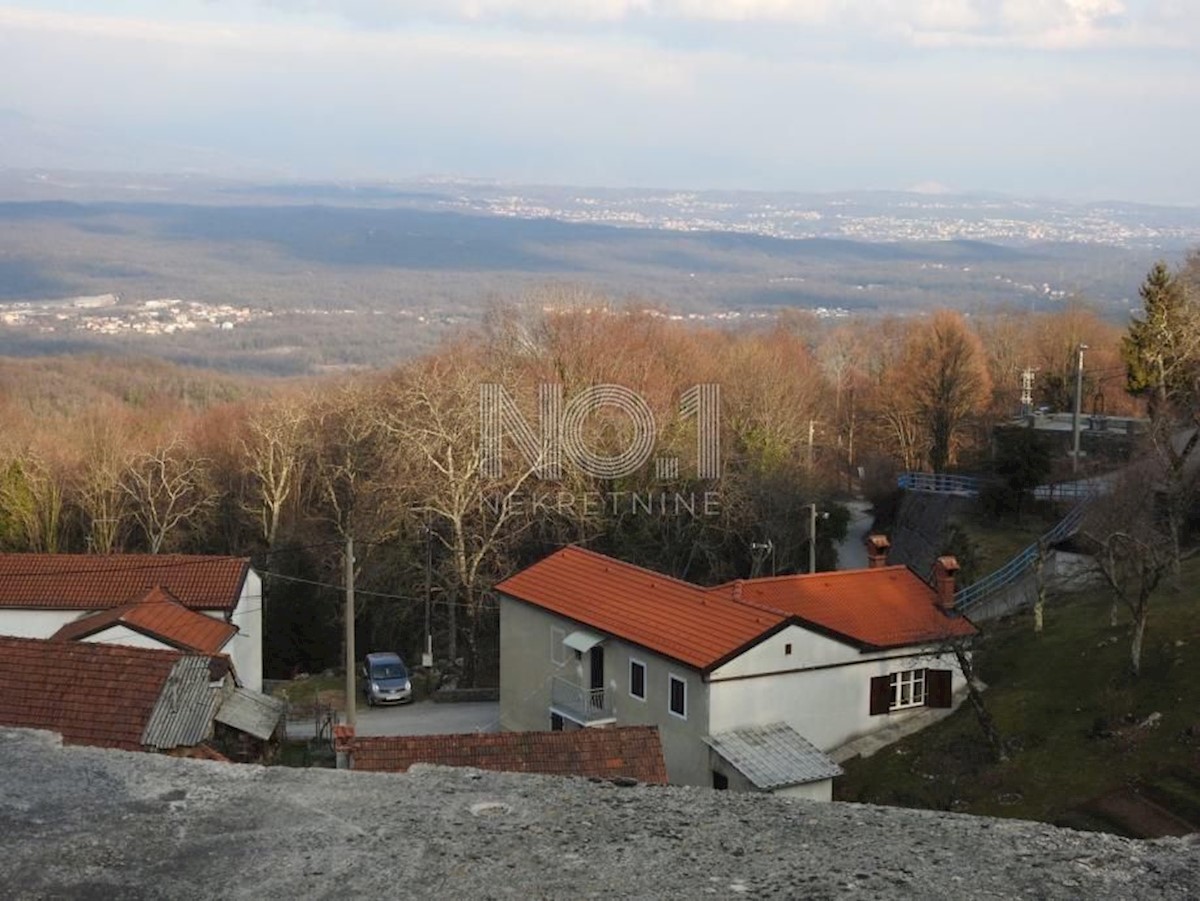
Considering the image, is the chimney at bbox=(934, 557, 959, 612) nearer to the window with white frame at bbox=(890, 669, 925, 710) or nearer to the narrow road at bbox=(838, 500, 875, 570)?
the window with white frame at bbox=(890, 669, 925, 710)

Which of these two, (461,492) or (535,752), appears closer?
(535,752)

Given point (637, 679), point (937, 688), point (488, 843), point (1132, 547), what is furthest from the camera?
point (937, 688)

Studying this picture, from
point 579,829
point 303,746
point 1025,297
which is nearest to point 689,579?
point 303,746

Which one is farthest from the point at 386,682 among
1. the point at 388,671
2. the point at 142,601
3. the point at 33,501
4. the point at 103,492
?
the point at 33,501

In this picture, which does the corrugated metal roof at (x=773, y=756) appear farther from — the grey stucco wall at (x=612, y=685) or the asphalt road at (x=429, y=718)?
the asphalt road at (x=429, y=718)

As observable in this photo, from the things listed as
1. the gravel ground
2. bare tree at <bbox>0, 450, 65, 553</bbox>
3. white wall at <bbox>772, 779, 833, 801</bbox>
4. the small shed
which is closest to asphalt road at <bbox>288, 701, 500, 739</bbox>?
the small shed

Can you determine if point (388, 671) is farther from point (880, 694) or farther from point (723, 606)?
point (880, 694)
